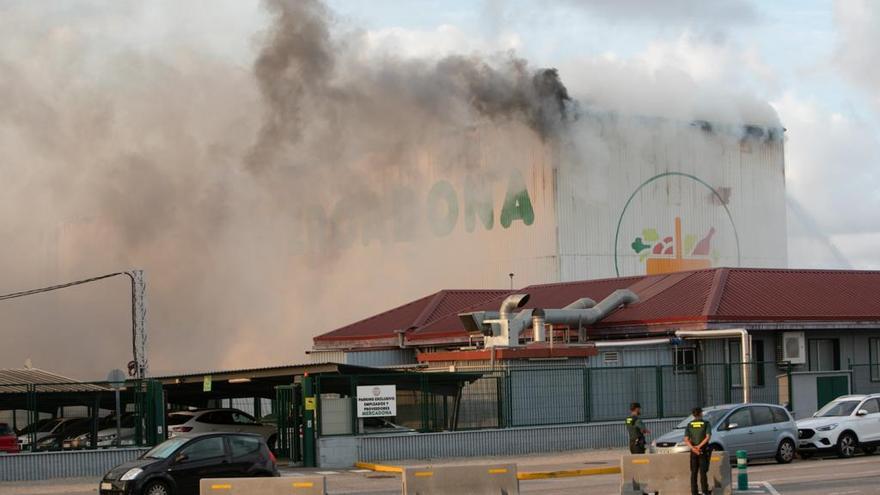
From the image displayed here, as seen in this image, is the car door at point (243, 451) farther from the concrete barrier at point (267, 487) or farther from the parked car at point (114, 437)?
the parked car at point (114, 437)

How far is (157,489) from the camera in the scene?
2286 cm

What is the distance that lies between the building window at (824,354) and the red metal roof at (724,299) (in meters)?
0.94

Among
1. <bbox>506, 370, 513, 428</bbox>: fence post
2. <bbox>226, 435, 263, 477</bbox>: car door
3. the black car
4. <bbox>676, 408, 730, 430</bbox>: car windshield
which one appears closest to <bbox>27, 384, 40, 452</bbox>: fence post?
the black car

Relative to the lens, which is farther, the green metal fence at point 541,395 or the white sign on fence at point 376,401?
the green metal fence at point 541,395

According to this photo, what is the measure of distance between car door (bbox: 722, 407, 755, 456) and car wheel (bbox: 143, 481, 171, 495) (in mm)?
12599

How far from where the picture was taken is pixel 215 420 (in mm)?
37312

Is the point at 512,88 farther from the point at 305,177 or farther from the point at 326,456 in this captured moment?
the point at 326,456

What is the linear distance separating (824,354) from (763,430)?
12233mm

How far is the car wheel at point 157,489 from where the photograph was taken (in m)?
22.7

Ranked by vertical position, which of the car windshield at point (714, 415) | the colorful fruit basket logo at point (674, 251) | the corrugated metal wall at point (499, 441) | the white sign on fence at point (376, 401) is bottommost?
the corrugated metal wall at point (499, 441)

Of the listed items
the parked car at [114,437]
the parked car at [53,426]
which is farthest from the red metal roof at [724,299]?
the parked car at [114,437]

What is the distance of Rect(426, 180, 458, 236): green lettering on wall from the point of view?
6506cm

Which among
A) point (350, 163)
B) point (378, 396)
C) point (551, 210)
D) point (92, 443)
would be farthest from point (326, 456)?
point (350, 163)

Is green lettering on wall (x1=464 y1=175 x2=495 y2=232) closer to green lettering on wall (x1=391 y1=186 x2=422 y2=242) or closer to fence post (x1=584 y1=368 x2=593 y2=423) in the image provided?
green lettering on wall (x1=391 y1=186 x2=422 y2=242)
